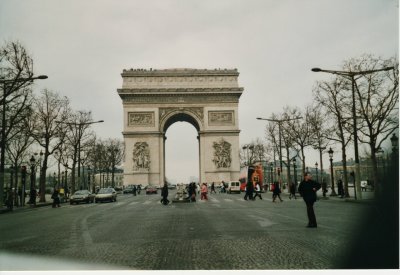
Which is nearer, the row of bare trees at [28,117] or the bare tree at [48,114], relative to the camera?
the row of bare trees at [28,117]

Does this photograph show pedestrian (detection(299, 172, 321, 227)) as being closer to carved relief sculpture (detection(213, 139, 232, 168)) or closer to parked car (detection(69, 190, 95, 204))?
parked car (detection(69, 190, 95, 204))

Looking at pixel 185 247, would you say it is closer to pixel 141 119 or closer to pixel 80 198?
pixel 80 198

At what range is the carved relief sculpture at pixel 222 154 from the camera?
6856 cm

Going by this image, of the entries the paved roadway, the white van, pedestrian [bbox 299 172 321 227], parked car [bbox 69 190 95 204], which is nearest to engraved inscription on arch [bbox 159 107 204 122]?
the white van

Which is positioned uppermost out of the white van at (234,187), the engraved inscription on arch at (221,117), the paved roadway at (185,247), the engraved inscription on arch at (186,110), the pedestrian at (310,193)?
the engraved inscription on arch at (186,110)

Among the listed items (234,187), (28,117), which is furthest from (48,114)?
(234,187)

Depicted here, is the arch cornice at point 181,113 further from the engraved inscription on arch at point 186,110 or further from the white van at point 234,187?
the white van at point 234,187

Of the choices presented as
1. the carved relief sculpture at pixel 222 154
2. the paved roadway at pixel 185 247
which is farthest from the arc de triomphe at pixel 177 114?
the paved roadway at pixel 185 247

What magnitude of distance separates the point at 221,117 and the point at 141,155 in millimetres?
12231

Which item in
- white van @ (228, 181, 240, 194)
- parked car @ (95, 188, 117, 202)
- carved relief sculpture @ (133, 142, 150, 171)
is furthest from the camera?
carved relief sculpture @ (133, 142, 150, 171)

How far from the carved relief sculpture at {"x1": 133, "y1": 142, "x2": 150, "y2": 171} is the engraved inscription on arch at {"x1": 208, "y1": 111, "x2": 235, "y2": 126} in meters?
9.70

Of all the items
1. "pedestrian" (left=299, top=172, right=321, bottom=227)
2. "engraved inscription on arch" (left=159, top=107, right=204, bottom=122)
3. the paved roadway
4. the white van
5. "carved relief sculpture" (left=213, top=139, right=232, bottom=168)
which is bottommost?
the paved roadway

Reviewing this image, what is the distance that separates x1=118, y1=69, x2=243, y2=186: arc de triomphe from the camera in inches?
2714

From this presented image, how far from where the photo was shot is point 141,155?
2709 inches
